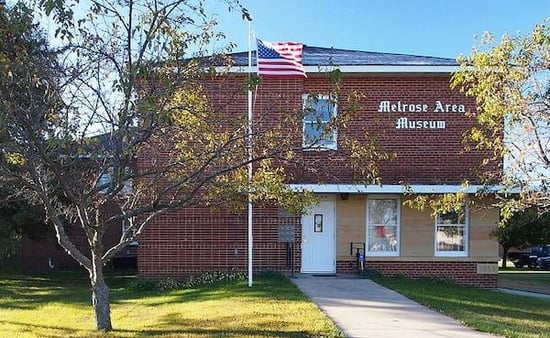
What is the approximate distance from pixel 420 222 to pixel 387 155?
866cm

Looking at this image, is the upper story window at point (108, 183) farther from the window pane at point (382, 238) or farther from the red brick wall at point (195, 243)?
the window pane at point (382, 238)

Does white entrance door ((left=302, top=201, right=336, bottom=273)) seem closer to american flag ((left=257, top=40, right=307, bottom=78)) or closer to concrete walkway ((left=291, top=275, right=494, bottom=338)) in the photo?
concrete walkway ((left=291, top=275, right=494, bottom=338))

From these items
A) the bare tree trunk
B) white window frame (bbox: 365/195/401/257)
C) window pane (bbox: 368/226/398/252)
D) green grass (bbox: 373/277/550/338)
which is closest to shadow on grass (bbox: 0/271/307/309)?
green grass (bbox: 373/277/550/338)

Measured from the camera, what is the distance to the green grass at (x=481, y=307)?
914 cm

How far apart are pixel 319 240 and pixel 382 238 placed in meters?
1.86

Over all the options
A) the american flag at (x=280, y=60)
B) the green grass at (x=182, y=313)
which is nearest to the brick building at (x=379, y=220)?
the green grass at (x=182, y=313)

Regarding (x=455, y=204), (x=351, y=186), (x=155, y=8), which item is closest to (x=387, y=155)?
(x=455, y=204)

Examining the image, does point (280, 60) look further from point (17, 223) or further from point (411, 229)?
point (17, 223)

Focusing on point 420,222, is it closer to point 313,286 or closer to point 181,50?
point 313,286

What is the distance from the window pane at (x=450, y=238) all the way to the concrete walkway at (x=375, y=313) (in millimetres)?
3565

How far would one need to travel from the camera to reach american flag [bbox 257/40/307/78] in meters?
12.9

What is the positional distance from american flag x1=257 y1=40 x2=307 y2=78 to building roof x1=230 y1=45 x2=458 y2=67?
122 centimetres

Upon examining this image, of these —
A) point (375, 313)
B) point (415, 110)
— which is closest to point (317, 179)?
point (415, 110)

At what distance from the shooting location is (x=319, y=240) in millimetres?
16531
